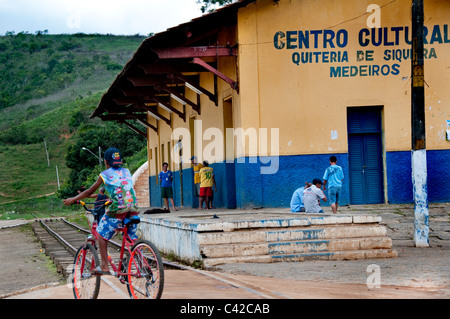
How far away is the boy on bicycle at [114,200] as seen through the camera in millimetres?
7910

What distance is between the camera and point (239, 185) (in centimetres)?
1873

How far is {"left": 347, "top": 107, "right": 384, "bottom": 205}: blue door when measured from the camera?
19703 millimetres

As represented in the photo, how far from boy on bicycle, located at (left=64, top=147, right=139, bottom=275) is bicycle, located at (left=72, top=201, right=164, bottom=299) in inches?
Answer: 3.1

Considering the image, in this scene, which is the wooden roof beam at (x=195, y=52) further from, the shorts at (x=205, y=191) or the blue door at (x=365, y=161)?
the shorts at (x=205, y=191)

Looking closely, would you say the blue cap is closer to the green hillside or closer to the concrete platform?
the concrete platform

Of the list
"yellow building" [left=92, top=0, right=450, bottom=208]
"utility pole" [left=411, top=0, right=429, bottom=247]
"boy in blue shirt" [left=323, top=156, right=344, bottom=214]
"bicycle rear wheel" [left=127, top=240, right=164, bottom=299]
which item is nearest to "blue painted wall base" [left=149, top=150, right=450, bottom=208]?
"yellow building" [left=92, top=0, right=450, bottom=208]

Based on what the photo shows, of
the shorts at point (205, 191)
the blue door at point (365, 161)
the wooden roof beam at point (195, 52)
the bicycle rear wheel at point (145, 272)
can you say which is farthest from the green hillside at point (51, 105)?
the bicycle rear wheel at point (145, 272)

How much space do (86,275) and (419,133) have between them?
7.52 metres

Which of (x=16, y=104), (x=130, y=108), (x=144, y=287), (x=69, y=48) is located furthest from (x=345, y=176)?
(x=69, y=48)

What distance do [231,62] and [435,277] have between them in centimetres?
1087

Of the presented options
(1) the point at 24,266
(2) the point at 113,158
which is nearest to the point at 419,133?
(2) the point at 113,158

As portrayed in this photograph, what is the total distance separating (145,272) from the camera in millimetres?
7480

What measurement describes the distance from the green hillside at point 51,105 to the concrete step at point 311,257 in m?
51.3
